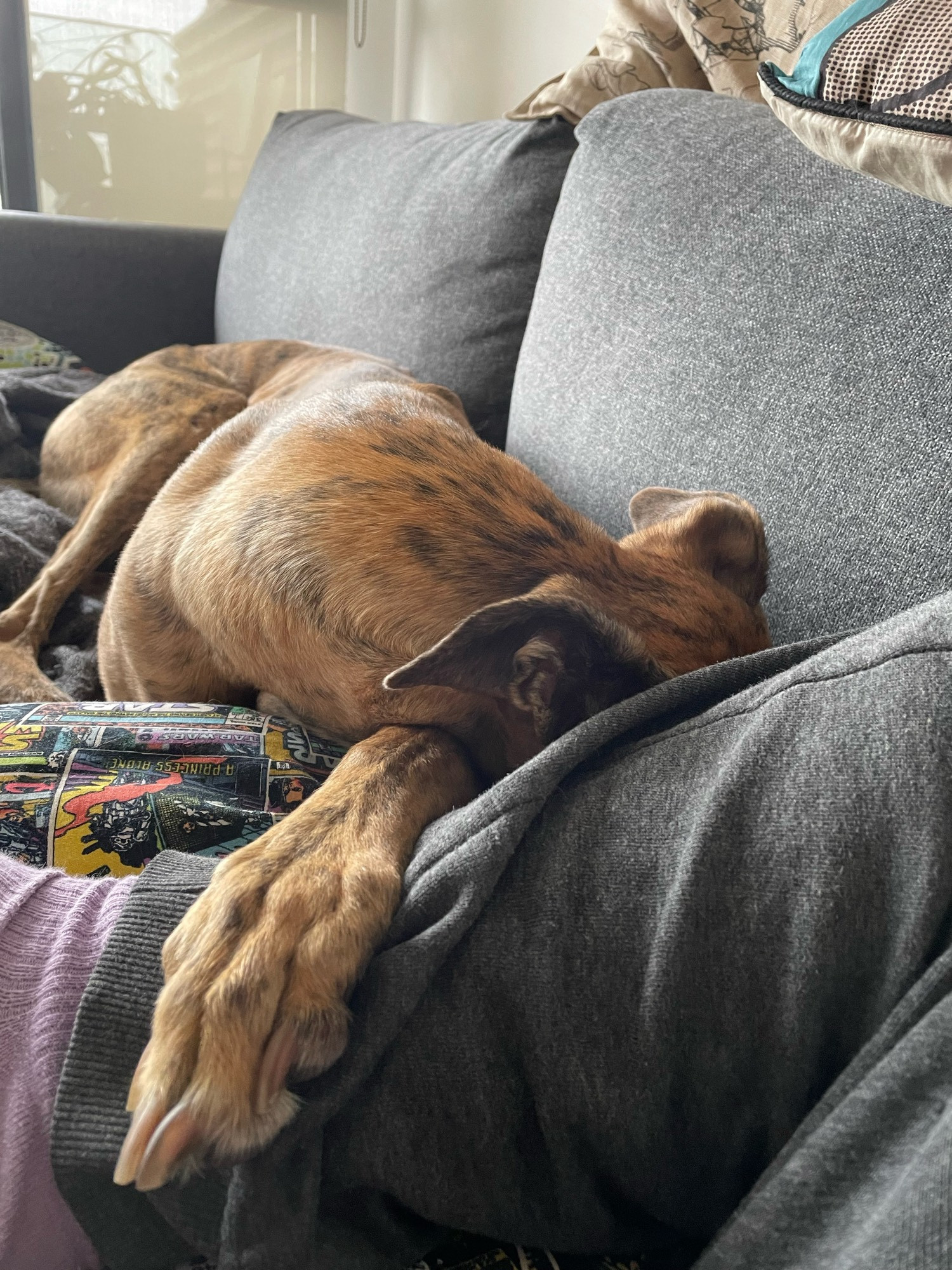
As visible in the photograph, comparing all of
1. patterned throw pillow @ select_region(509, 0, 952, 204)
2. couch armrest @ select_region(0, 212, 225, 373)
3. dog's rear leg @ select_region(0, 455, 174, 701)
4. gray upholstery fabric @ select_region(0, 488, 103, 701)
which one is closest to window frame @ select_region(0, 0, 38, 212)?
couch armrest @ select_region(0, 212, 225, 373)

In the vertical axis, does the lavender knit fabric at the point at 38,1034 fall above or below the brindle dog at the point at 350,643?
below

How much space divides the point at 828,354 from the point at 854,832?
71cm

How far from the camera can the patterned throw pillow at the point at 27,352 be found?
10.1 ft

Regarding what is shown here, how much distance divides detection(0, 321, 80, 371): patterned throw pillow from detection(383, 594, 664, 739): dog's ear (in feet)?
8.94

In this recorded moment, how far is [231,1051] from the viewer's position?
0.65 metres

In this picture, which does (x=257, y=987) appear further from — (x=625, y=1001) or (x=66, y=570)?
(x=66, y=570)

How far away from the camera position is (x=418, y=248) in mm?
2293

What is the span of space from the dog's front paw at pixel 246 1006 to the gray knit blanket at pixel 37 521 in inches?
40.2

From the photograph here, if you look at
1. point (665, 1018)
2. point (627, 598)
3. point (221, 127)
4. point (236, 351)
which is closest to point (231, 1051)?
point (665, 1018)

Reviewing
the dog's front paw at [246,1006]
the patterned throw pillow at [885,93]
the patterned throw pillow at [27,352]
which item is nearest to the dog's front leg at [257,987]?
the dog's front paw at [246,1006]

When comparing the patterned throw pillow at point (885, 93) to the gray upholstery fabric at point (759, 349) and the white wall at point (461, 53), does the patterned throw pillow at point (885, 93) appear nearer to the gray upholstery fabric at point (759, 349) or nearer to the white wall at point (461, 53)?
the gray upholstery fabric at point (759, 349)

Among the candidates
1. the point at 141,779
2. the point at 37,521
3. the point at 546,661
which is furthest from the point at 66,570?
the point at 546,661

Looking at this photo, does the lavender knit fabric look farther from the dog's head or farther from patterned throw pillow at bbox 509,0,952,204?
patterned throw pillow at bbox 509,0,952,204

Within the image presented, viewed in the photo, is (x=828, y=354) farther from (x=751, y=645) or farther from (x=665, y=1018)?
(x=665, y=1018)
